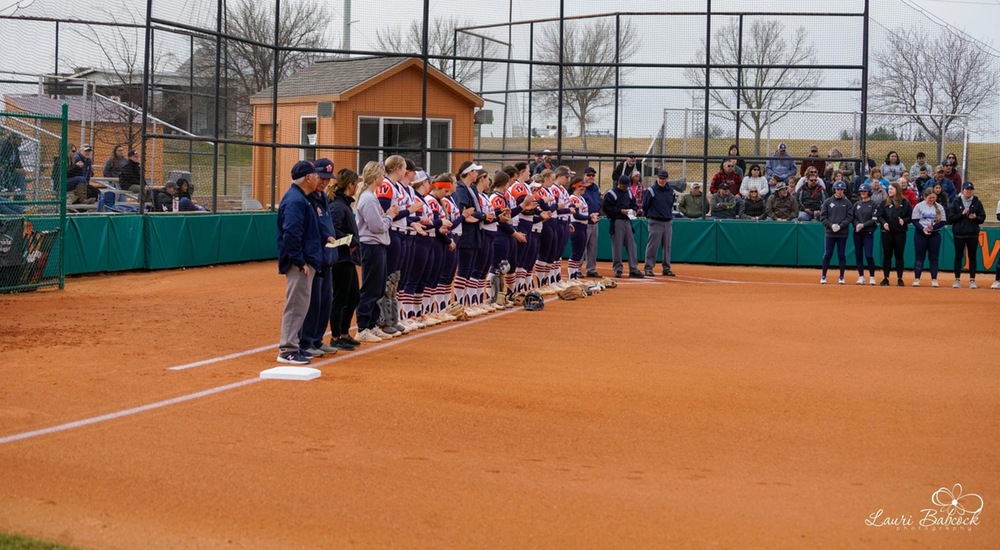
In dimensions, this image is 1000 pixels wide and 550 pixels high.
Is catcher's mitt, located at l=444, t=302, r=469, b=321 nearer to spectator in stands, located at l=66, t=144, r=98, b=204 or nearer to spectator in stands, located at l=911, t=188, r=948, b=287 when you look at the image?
spectator in stands, located at l=66, t=144, r=98, b=204

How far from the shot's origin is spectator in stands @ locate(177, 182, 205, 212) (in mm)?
21172

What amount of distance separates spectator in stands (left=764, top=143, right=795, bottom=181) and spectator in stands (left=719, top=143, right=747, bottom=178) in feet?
1.85

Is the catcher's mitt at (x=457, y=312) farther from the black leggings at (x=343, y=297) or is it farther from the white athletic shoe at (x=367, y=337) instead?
the black leggings at (x=343, y=297)

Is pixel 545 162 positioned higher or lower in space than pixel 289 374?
higher

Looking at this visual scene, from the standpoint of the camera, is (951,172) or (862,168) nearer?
(951,172)

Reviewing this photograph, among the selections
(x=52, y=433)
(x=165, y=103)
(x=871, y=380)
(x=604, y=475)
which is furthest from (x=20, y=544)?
(x=165, y=103)

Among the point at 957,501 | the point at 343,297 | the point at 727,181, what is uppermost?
the point at 727,181

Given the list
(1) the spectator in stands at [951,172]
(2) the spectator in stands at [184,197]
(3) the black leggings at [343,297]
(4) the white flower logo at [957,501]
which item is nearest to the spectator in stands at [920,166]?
(1) the spectator in stands at [951,172]

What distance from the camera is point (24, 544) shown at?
210 inches

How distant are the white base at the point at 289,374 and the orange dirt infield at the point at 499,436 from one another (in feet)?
0.55

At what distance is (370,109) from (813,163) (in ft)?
33.8

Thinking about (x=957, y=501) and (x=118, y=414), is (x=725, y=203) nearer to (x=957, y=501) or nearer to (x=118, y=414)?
(x=118, y=414)

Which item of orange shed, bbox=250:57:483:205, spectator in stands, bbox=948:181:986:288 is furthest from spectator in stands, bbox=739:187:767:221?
orange shed, bbox=250:57:483:205

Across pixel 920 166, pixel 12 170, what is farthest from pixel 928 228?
pixel 12 170
